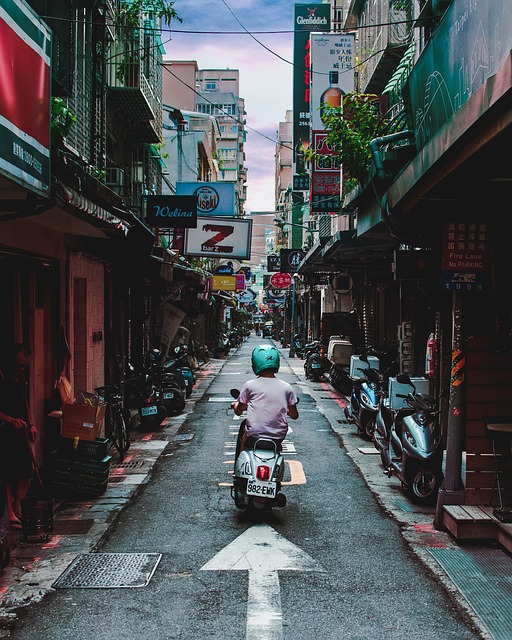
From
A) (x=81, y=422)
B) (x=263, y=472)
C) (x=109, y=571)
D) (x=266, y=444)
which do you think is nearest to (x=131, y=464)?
(x=81, y=422)

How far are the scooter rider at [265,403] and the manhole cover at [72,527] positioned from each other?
5.73 feet

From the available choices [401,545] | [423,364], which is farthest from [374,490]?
[423,364]

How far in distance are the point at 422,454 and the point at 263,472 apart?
6.28ft

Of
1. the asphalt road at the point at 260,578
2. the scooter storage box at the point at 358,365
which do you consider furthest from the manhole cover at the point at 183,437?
the scooter storage box at the point at 358,365

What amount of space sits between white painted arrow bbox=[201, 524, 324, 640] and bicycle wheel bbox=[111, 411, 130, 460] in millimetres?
4079

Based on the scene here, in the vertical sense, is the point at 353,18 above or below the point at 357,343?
above

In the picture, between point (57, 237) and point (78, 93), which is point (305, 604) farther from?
point (78, 93)

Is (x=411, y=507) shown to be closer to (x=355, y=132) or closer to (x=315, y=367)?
(x=355, y=132)

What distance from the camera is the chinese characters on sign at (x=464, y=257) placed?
23.0ft

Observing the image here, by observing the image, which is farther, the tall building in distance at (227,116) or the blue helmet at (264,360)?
the tall building in distance at (227,116)

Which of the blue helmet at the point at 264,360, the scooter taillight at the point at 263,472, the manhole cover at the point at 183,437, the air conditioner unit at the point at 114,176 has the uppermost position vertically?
the air conditioner unit at the point at 114,176

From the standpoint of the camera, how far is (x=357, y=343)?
24250 millimetres

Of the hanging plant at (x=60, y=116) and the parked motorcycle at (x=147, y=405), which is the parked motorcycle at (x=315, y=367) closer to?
the parked motorcycle at (x=147, y=405)

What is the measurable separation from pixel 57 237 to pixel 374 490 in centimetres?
528
